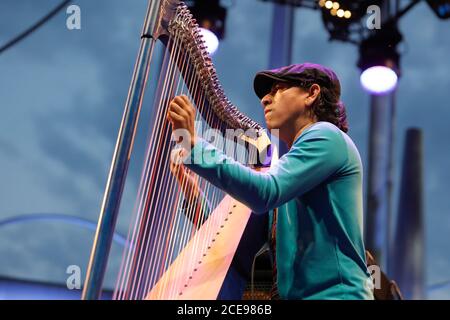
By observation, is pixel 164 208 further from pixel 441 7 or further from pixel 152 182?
pixel 441 7

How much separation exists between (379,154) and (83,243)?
2.98 meters

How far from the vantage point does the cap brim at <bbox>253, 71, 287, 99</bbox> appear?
1623 millimetres

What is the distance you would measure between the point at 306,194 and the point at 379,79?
10.2 feet

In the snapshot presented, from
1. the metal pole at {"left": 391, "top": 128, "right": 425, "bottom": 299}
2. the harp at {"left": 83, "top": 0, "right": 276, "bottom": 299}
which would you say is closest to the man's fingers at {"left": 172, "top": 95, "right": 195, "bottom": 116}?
the harp at {"left": 83, "top": 0, "right": 276, "bottom": 299}

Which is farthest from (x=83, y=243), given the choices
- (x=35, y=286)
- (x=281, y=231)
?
(x=281, y=231)

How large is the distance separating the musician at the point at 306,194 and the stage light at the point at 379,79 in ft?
9.40

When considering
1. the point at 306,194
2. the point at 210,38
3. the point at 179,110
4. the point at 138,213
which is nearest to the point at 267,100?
the point at 306,194

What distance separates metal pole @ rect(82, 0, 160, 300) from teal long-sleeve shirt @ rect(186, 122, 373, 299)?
17cm

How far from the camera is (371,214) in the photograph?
5.21m

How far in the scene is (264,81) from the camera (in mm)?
1650

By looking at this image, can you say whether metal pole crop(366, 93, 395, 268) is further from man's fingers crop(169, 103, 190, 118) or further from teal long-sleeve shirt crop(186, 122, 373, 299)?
man's fingers crop(169, 103, 190, 118)

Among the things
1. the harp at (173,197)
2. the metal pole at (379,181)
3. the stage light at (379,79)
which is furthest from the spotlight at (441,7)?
the harp at (173,197)

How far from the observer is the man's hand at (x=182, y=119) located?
50.4 inches

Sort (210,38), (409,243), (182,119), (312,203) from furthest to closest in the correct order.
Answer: (409,243), (210,38), (312,203), (182,119)
